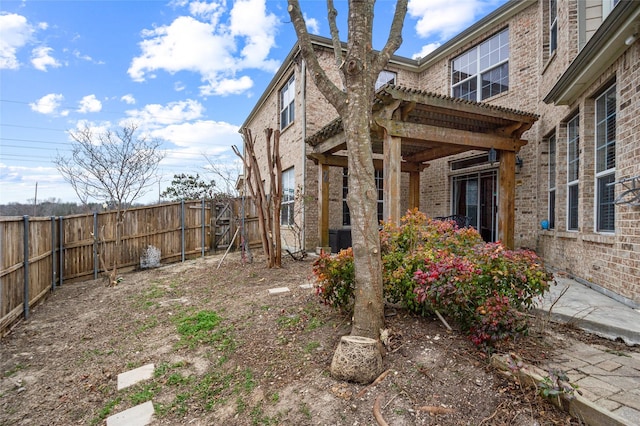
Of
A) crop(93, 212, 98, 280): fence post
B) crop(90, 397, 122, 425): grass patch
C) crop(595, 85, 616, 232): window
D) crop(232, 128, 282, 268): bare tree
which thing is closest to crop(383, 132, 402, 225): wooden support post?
crop(232, 128, 282, 268): bare tree

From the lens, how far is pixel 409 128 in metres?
5.57

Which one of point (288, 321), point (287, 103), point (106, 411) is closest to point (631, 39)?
point (288, 321)

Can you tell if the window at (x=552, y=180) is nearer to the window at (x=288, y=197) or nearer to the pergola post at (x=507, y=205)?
the pergola post at (x=507, y=205)

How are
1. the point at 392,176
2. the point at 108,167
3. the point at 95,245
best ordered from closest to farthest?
the point at 392,176, the point at 95,245, the point at 108,167

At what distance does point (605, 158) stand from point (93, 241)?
9837 mm

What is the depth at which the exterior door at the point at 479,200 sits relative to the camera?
29.2 feet

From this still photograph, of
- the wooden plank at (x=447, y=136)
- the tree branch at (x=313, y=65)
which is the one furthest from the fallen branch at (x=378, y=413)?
the wooden plank at (x=447, y=136)

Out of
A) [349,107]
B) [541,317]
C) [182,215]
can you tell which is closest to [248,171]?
[182,215]

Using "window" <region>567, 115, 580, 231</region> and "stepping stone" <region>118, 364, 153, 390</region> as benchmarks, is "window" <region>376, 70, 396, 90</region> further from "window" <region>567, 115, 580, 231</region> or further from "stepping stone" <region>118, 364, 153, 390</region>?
"stepping stone" <region>118, 364, 153, 390</region>

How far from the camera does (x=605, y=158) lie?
4.65m

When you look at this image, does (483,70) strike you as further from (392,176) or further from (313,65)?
(313,65)

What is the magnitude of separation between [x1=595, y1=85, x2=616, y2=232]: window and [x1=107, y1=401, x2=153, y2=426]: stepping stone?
5809 millimetres

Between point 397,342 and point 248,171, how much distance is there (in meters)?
5.65

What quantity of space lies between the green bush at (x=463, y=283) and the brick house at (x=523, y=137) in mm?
2078
